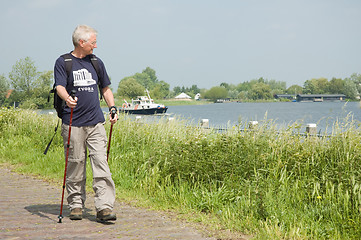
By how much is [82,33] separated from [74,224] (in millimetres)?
2051

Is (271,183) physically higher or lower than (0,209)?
higher

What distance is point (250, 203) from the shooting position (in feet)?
15.8

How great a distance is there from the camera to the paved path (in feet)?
13.4

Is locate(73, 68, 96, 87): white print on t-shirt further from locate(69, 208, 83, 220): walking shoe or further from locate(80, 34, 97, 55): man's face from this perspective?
locate(69, 208, 83, 220): walking shoe

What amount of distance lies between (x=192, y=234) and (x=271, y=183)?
153 centimetres

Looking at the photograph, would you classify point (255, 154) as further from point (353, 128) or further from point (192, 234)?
point (192, 234)

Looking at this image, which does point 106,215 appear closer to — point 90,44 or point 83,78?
point 83,78

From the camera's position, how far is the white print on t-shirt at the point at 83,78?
181 inches

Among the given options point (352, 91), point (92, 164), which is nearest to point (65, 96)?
point (92, 164)

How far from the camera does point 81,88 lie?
15.1 feet

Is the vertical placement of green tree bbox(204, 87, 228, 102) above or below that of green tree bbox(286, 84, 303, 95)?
below

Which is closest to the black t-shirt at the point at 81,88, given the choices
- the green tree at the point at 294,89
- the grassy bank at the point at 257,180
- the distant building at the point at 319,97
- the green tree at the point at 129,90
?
the grassy bank at the point at 257,180

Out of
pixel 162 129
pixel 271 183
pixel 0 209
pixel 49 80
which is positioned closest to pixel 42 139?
pixel 162 129

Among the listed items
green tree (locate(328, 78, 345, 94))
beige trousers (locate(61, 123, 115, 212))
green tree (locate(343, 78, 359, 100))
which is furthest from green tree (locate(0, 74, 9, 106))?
green tree (locate(328, 78, 345, 94))
